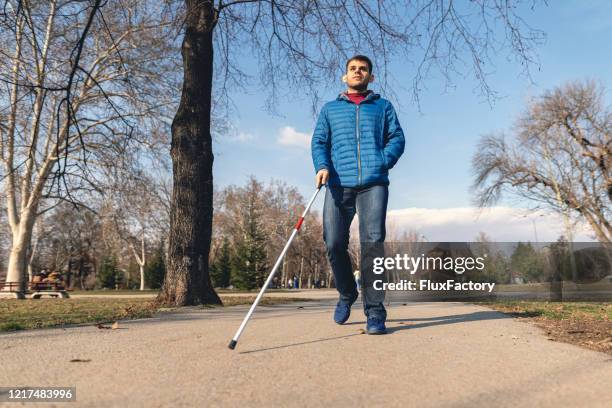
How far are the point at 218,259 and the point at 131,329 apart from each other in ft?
160

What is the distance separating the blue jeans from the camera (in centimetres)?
397

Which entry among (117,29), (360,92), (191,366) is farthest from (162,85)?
(191,366)

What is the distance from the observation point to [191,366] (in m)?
2.47

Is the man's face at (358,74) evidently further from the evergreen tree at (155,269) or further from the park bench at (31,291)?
the evergreen tree at (155,269)

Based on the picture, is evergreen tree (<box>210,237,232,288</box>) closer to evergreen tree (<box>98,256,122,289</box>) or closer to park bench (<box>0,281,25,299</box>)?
evergreen tree (<box>98,256,122,289</box>)

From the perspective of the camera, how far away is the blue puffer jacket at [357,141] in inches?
160

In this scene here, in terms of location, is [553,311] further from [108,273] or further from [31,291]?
[108,273]

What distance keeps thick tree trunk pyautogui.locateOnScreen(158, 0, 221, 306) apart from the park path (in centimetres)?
301

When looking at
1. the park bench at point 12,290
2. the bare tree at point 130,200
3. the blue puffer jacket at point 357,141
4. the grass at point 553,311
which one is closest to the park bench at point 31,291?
the park bench at point 12,290

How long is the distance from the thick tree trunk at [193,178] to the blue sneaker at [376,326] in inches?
147

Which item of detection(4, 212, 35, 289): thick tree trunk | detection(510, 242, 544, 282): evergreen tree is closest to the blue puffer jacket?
detection(510, 242, 544, 282): evergreen tree

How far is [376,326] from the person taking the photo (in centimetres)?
367

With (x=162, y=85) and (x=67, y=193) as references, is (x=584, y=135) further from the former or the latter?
(x=67, y=193)

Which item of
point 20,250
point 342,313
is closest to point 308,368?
point 342,313
